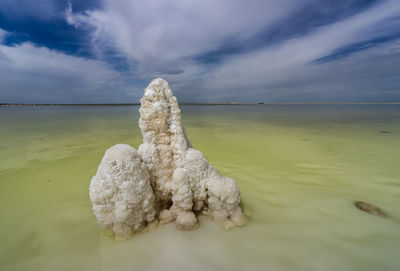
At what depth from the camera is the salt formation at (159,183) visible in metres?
1.91

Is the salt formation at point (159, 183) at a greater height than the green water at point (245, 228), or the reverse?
the salt formation at point (159, 183)

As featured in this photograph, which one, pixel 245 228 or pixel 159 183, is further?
pixel 159 183

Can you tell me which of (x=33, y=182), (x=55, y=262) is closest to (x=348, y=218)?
(x=55, y=262)

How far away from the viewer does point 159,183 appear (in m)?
→ 2.32

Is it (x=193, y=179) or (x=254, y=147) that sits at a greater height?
(x=193, y=179)

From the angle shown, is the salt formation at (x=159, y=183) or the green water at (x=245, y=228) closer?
the green water at (x=245, y=228)

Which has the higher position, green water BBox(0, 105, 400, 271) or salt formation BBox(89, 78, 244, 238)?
salt formation BBox(89, 78, 244, 238)

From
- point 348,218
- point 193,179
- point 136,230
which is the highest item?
point 193,179

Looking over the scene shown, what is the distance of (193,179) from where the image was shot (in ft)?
7.46

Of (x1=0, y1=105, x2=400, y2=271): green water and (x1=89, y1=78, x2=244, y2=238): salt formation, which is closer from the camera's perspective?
(x1=0, y1=105, x2=400, y2=271): green water

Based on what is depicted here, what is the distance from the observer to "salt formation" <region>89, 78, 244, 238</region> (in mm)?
1911

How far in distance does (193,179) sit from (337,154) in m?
5.32

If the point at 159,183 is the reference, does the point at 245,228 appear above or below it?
below

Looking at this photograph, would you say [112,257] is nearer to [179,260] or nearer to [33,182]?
[179,260]
